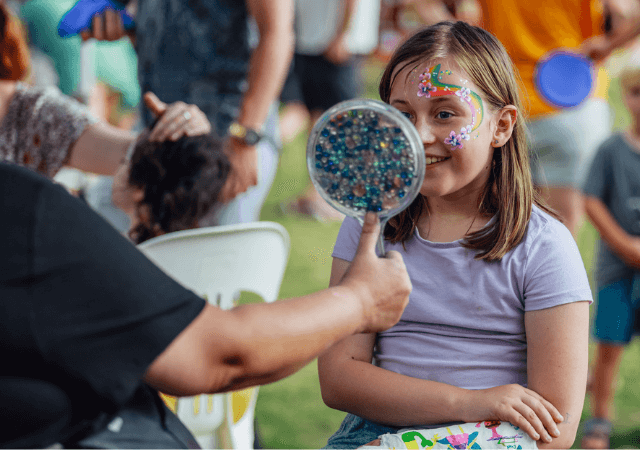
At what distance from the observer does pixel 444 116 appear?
1086mm

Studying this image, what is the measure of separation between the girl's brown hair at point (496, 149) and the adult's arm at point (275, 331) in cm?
33

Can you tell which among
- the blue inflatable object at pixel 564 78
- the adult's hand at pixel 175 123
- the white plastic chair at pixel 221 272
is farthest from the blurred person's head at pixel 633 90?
the adult's hand at pixel 175 123

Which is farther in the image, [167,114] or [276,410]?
[276,410]

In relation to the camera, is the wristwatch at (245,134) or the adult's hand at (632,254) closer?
the wristwatch at (245,134)

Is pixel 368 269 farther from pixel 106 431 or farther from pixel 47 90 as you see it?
pixel 47 90

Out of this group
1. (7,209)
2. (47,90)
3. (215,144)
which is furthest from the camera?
(47,90)

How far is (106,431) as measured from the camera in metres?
0.75

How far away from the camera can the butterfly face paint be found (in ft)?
3.51

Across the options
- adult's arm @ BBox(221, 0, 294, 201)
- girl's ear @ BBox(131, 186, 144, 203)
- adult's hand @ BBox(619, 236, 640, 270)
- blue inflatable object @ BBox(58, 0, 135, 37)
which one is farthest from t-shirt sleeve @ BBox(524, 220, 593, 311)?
blue inflatable object @ BBox(58, 0, 135, 37)

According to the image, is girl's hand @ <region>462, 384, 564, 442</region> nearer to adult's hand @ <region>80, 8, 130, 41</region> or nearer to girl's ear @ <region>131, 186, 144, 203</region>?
girl's ear @ <region>131, 186, 144, 203</region>

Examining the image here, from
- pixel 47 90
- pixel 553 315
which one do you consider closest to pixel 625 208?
pixel 553 315

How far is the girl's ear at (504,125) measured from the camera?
3.74ft

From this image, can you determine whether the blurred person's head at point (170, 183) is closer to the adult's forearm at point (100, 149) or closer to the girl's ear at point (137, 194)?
the girl's ear at point (137, 194)

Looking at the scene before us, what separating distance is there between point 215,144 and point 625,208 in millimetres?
1428
